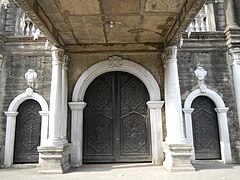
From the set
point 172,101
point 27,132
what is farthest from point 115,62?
point 27,132

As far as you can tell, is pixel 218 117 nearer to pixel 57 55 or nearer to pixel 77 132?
pixel 77 132

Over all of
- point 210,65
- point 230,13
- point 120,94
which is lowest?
point 120,94

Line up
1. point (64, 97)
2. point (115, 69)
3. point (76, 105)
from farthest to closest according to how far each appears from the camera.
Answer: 1. point (115, 69)
2. point (76, 105)
3. point (64, 97)

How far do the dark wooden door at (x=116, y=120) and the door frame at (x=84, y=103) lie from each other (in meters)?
0.29

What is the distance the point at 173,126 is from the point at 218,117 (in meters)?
1.80

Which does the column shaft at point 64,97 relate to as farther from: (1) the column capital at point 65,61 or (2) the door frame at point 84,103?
(2) the door frame at point 84,103

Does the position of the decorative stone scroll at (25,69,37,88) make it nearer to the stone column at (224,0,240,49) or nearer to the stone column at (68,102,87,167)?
the stone column at (68,102,87,167)

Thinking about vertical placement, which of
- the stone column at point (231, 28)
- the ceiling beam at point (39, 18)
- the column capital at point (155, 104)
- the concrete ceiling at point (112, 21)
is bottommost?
the column capital at point (155, 104)

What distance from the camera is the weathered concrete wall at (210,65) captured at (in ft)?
21.1

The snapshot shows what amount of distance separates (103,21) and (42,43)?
8.76 ft

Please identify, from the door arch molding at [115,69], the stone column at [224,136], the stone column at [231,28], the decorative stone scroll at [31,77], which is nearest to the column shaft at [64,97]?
the door arch molding at [115,69]

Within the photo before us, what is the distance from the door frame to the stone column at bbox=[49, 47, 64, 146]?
54 cm

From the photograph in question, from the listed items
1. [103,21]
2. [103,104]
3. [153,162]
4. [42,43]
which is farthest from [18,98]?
[153,162]

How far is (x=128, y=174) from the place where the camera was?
4.81 meters
